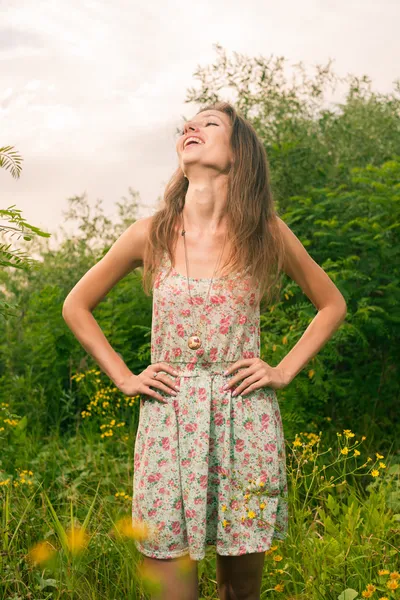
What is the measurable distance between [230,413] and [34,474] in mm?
2271

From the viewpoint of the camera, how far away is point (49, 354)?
553 centimetres

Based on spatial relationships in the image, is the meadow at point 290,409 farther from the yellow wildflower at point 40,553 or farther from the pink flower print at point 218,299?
the pink flower print at point 218,299

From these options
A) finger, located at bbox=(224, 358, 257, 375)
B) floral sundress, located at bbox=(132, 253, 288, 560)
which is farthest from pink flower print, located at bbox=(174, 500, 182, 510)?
finger, located at bbox=(224, 358, 257, 375)

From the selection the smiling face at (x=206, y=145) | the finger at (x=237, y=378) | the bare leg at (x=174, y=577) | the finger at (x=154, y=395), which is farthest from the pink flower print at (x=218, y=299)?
the bare leg at (x=174, y=577)

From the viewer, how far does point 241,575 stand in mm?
2504

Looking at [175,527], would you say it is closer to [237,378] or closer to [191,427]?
[191,427]

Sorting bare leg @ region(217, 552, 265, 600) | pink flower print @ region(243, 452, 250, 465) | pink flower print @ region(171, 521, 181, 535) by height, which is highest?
pink flower print @ region(243, 452, 250, 465)

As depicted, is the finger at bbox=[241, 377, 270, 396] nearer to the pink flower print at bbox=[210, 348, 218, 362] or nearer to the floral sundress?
the floral sundress

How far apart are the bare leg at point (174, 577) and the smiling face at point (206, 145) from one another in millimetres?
1331

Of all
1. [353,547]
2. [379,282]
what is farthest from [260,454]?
[379,282]

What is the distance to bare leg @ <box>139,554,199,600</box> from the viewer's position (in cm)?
235

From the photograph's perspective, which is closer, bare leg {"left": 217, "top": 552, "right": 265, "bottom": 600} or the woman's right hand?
the woman's right hand

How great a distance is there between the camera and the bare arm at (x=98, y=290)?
2600mm

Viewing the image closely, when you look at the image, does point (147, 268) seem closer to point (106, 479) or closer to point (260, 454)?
point (260, 454)
